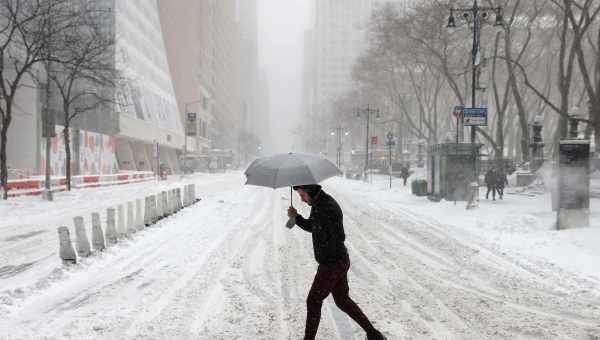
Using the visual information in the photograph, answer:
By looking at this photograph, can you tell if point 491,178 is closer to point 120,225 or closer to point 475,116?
point 475,116

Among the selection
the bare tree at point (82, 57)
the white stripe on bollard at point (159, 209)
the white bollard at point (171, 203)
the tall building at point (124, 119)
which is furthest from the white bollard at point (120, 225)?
the tall building at point (124, 119)

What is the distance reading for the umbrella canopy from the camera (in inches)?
191

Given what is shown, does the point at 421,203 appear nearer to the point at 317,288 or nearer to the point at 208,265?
the point at 208,265

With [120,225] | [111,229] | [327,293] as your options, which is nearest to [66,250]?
[111,229]

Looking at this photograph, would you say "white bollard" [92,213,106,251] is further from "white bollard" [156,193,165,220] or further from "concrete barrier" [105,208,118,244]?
"white bollard" [156,193,165,220]

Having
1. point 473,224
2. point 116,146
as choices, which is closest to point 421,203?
point 473,224

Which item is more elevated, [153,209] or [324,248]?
[324,248]

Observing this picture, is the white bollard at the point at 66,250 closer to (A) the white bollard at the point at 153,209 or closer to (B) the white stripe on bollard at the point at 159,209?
(A) the white bollard at the point at 153,209

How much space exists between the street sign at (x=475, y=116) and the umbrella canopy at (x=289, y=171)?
15115 mm

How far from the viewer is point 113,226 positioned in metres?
11.7

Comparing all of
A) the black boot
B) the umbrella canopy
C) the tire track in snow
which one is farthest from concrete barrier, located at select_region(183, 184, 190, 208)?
the black boot

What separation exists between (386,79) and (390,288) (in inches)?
1911

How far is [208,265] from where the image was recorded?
955 centimetres

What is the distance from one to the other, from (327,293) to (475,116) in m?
16.1
